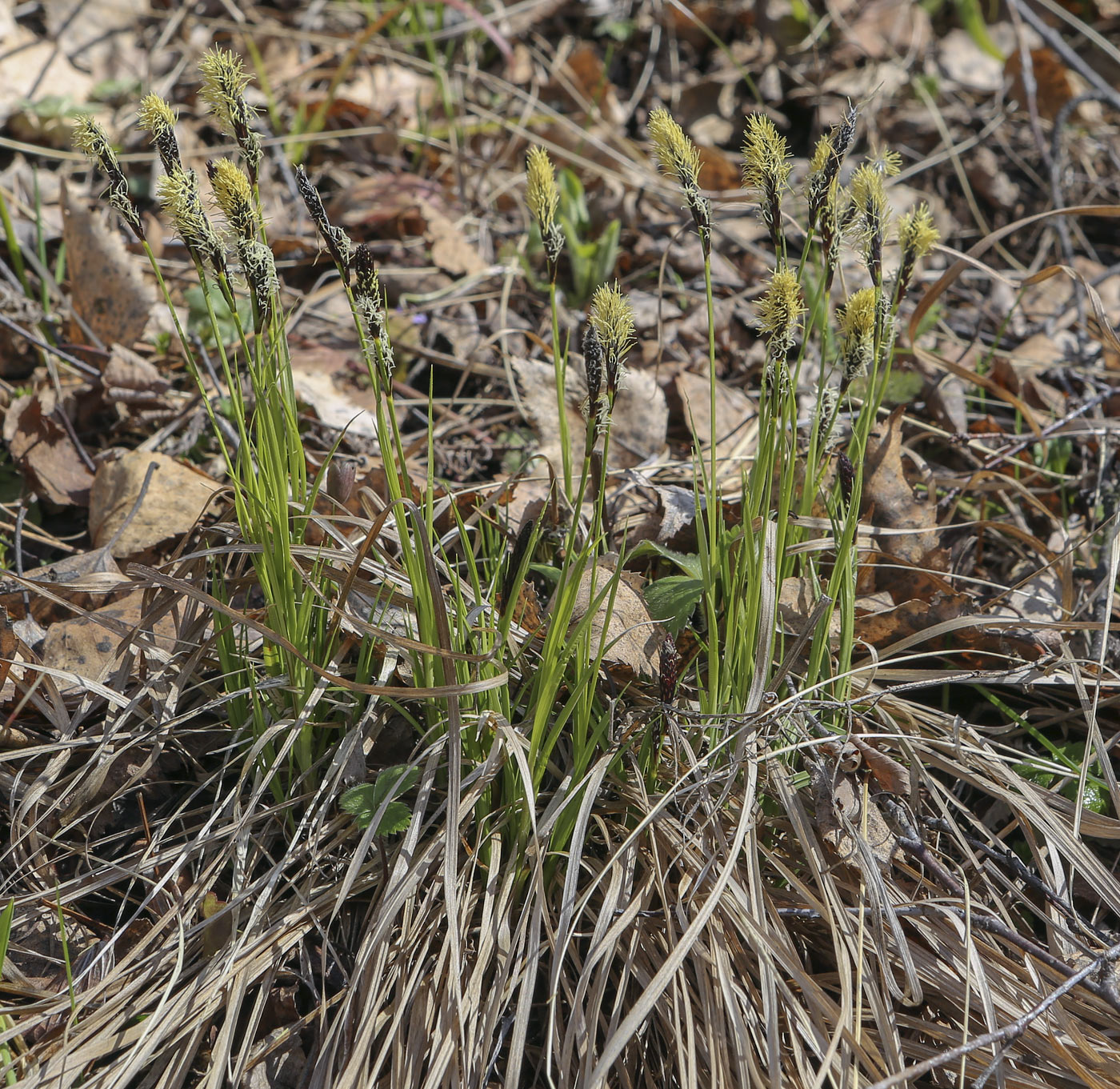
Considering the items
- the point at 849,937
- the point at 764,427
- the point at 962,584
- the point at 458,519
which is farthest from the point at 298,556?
the point at 962,584

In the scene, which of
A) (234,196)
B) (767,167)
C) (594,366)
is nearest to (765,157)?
(767,167)

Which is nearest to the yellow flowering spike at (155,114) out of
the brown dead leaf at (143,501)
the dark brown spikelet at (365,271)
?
the dark brown spikelet at (365,271)

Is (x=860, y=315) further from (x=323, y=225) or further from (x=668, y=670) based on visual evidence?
(x=323, y=225)

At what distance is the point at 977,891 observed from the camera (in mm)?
1522

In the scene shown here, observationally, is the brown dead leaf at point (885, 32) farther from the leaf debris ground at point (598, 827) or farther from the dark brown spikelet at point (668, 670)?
the dark brown spikelet at point (668, 670)

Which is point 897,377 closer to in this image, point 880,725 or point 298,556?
point 880,725

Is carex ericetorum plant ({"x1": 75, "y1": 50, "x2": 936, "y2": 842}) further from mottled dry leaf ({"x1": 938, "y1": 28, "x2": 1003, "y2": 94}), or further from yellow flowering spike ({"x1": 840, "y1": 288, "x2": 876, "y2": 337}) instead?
mottled dry leaf ({"x1": 938, "y1": 28, "x2": 1003, "y2": 94})

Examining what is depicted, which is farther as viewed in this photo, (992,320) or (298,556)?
(992,320)

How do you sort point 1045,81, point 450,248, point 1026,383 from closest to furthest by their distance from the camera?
point 1026,383 < point 450,248 < point 1045,81

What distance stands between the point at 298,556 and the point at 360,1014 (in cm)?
71

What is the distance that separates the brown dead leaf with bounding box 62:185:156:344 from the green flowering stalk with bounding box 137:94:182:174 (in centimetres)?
131

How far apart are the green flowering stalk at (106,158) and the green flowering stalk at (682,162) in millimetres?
639

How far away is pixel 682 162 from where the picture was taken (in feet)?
3.70

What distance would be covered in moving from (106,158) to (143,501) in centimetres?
91
